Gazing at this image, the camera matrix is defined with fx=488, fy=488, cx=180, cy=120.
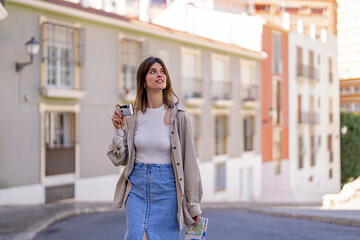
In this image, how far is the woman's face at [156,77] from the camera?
3.50 meters

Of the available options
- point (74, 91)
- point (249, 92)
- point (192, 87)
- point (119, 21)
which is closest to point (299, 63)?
point (249, 92)

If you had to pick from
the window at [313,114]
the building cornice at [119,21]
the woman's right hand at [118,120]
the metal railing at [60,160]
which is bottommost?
the metal railing at [60,160]

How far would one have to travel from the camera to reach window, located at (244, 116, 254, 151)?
25.4 m

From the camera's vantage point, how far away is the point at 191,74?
21.5 metres

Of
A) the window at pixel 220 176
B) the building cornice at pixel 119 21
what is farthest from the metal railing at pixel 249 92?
the window at pixel 220 176

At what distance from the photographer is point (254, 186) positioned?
2577 cm

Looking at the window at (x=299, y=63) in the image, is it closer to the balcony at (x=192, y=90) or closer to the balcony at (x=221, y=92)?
the balcony at (x=221, y=92)

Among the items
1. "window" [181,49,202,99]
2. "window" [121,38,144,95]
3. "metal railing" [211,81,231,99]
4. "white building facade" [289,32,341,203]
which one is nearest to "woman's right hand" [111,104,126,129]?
"window" [121,38,144,95]

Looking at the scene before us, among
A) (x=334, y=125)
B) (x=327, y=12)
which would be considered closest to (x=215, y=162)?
(x=334, y=125)

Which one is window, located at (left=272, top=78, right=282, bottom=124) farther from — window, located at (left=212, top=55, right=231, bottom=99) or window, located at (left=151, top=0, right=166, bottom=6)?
window, located at (left=151, top=0, right=166, bottom=6)

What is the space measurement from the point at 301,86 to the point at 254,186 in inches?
331

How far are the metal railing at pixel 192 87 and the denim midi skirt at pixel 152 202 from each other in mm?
17387

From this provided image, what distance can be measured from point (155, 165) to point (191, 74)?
59.7 ft

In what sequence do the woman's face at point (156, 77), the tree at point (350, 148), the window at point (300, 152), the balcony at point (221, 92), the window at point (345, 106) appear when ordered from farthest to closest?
the tree at point (350, 148)
the window at point (345, 106)
the window at point (300, 152)
the balcony at point (221, 92)
the woman's face at point (156, 77)
